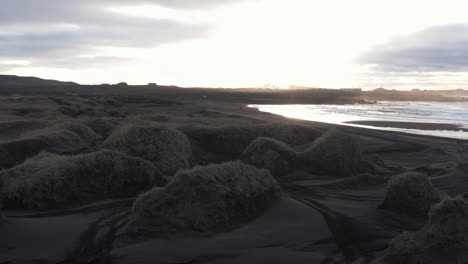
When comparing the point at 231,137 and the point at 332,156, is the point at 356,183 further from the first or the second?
the point at 231,137

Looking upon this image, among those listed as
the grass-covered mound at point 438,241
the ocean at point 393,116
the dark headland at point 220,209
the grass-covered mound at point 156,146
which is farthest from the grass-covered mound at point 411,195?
the ocean at point 393,116

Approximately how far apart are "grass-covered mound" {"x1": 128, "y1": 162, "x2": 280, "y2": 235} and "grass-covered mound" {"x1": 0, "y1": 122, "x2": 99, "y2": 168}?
22.5 ft

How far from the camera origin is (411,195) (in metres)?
8.62

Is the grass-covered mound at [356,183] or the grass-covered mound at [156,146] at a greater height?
the grass-covered mound at [156,146]

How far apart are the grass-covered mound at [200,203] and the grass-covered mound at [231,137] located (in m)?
5.79

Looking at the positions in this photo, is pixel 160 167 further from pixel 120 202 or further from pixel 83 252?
pixel 83 252

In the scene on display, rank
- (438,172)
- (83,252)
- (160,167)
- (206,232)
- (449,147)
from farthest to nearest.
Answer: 1. (449,147)
2. (438,172)
3. (160,167)
4. (206,232)
5. (83,252)

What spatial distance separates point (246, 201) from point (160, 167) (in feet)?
13.3

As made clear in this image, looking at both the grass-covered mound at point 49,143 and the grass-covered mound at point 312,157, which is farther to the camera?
the grass-covered mound at point 49,143

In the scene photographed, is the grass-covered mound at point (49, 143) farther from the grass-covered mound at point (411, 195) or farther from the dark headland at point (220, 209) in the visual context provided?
the grass-covered mound at point (411, 195)

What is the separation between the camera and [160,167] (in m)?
11.5

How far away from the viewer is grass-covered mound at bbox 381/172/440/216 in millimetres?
8555

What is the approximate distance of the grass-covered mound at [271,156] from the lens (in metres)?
12.3

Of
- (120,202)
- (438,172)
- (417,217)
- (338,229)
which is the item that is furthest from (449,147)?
Result: (120,202)
